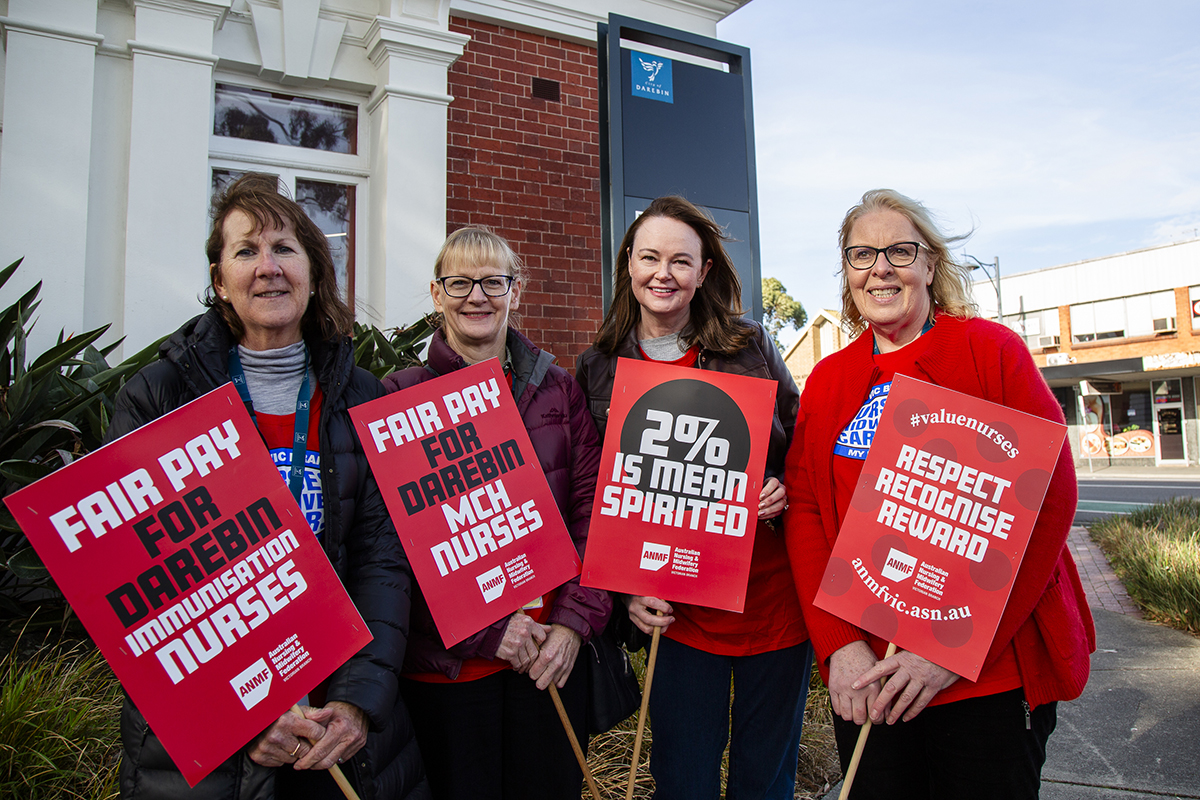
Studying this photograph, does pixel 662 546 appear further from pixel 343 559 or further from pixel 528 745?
pixel 343 559

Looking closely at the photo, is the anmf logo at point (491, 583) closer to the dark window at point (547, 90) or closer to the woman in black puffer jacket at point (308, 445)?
the woman in black puffer jacket at point (308, 445)

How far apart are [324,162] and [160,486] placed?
5.32 meters

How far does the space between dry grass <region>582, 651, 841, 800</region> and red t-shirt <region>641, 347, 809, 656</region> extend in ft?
3.30

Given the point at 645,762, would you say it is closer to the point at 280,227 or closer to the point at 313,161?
the point at 280,227

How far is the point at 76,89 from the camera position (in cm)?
502

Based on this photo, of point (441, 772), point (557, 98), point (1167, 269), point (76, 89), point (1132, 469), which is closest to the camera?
point (441, 772)

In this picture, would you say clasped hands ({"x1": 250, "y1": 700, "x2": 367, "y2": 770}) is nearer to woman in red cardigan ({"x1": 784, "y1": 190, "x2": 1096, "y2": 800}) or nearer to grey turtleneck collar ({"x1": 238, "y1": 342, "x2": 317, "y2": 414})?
grey turtleneck collar ({"x1": 238, "y1": 342, "x2": 317, "y2": 414})

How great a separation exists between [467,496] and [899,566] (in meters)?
1.14

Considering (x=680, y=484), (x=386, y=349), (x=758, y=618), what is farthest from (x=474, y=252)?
(x=386, y=349)

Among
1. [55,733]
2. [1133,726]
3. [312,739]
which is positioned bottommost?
[1133,726]

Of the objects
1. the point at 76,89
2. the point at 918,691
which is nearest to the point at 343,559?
the point at 918,691

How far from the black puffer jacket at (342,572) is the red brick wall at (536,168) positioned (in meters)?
4.82

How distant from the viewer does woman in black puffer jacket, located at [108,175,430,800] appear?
1585mm

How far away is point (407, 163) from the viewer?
236 inches
